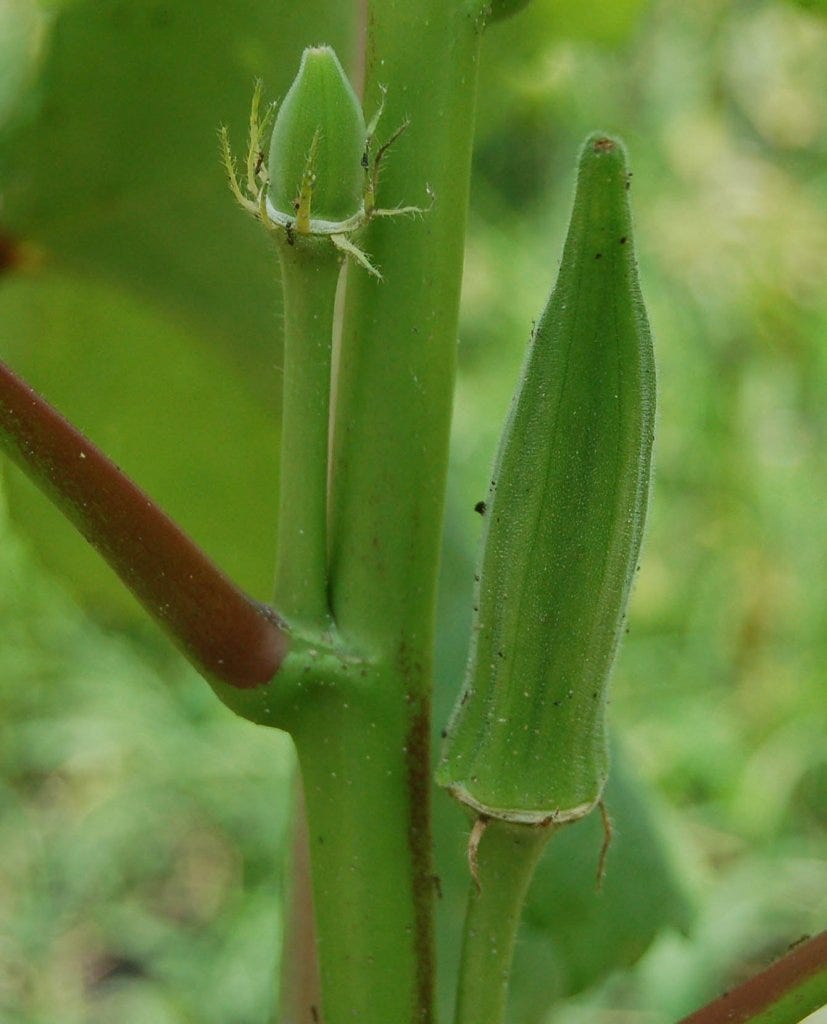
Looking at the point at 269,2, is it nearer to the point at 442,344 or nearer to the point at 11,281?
the point at 11,281

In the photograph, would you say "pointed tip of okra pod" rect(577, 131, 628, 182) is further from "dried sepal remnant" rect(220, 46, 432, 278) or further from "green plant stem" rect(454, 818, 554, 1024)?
"green plant stem" rect(454, 818, 554, 1024)

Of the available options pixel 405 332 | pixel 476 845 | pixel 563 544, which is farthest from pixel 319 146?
pixel 476 845

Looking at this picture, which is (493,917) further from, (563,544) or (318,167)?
(318,167)

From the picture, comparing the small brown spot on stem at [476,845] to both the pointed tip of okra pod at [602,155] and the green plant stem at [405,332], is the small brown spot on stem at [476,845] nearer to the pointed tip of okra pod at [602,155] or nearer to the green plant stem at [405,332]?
the green plant stem at [405,332]

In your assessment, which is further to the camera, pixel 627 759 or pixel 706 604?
pixel 706 604

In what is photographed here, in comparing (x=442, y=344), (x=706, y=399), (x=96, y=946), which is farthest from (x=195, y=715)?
(x=442, y=344)

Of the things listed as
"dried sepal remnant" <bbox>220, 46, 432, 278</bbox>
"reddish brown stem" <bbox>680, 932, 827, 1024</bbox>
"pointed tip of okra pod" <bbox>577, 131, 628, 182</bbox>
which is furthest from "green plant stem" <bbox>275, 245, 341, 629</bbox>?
"reddish brown stem" <bbox>680, 932, 827, 1024</bbox>

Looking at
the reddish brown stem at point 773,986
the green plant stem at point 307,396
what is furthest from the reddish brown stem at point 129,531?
the reddish brown stem at point 773,986
